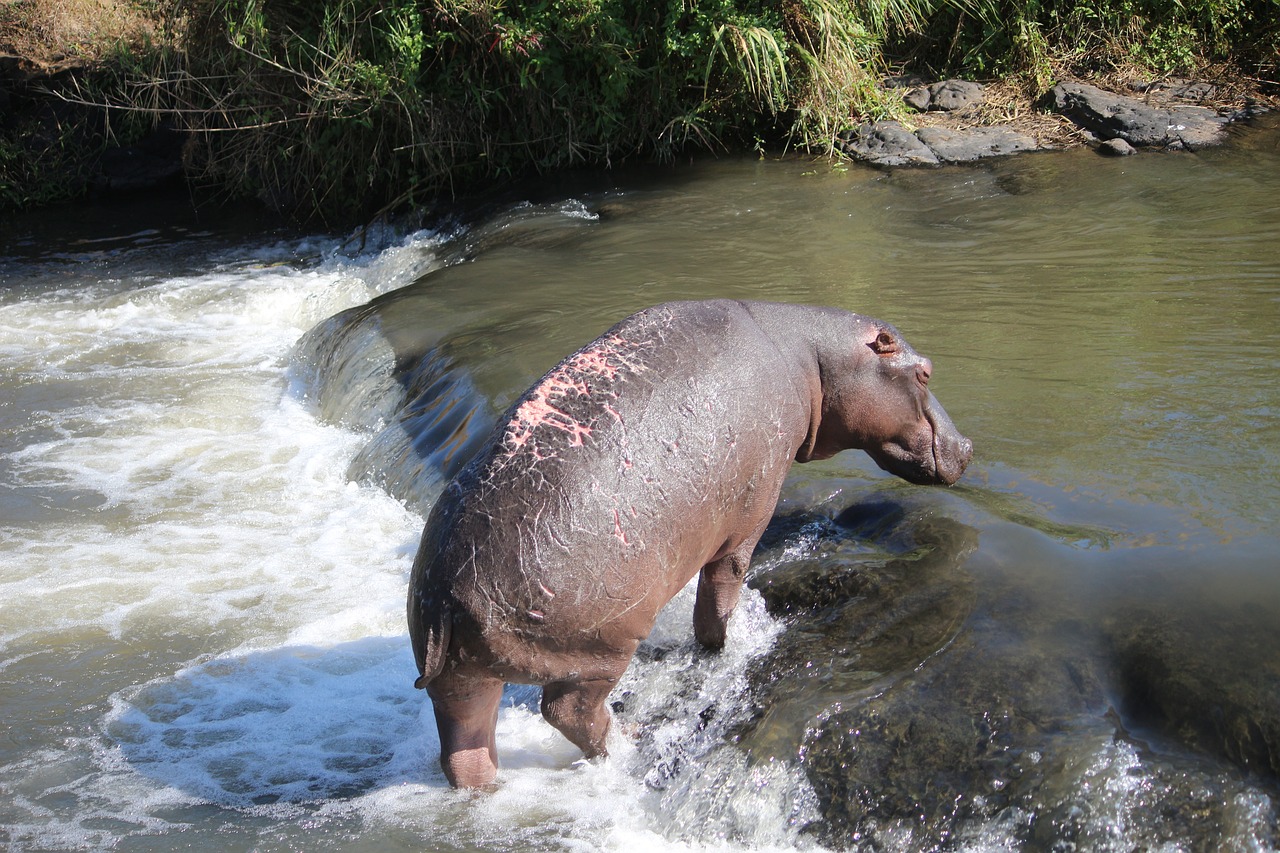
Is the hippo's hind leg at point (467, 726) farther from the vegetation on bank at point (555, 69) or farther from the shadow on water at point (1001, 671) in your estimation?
the vegetation on bank at point (555, 69)

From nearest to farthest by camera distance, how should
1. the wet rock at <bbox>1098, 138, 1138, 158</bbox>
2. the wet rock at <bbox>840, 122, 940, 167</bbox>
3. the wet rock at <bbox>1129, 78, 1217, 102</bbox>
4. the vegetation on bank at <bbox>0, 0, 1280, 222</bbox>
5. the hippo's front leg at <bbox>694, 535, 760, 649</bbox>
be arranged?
the hippo's front leg at <bbox>694, 535, 760, 649</bbox>, the vegetation on bank at <bbox>0, 0, 1280, 222</bbox>, the wet rock at <bbox>1098, 138, 1138, 158</bbox>, the wet rock at <bbox>840, 122, 940, 167</bbox>, the wet rock at <bbox>1129, 78, 1217, 102</bbox>

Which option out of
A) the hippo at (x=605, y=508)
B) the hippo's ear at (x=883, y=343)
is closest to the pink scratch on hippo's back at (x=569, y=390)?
the hippo at (x=605, y=508)

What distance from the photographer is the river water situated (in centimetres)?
344

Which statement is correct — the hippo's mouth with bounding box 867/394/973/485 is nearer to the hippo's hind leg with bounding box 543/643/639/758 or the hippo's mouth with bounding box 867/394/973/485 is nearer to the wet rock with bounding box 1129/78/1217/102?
the hippo's hind leg with bounding box 543/643/639/758

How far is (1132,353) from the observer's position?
6.21 meters

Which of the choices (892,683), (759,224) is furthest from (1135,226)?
(892,683)

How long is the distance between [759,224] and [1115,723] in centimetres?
692

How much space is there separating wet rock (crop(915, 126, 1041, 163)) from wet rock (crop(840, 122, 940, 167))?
0.12 meters

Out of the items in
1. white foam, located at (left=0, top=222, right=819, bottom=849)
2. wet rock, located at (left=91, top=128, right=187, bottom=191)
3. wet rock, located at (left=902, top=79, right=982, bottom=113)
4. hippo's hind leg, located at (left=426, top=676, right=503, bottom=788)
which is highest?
wet rock, located at (left=902, top=79, right=982, bottom=113)

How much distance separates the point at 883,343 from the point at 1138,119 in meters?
8.69

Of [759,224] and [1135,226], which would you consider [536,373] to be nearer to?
[759,224]

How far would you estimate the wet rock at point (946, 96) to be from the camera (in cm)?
1231

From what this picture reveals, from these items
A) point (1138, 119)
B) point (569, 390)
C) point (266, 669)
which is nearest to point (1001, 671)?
point (569, 390)

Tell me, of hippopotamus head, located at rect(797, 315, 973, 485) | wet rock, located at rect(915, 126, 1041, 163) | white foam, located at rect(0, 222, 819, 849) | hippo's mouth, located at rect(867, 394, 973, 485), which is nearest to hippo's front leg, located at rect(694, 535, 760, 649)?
white foam, located at rect(0, 222, 819, 849)
